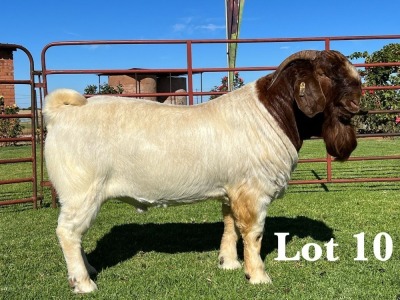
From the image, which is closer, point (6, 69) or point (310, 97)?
point (310, 97)

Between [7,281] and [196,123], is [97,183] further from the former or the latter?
[7,281]

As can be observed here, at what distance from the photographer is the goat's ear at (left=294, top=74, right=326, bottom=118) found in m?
3.11

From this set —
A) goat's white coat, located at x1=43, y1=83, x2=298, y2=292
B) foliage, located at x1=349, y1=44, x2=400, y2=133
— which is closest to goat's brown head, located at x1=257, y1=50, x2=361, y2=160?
goat's white coat, located at x1=43, y1=83, x2=298, y2=292

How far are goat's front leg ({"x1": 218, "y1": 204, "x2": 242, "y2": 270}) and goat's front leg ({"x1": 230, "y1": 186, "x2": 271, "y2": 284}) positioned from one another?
1.26 ft

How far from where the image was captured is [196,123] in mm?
3256

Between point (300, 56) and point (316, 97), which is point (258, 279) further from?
point (300, 56)

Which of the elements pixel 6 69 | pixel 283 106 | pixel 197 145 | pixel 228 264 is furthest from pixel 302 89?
pixel 6 69

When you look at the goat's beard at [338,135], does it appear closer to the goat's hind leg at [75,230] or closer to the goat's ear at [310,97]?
the goat's ear at [310,97]

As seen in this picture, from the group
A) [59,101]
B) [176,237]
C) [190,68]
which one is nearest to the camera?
[59,101]

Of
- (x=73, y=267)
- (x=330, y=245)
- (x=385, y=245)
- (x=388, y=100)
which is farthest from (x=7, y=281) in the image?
(x=388, y=100)

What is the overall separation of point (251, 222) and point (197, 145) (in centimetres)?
67

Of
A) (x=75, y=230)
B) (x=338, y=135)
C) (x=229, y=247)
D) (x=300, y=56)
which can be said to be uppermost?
(x=300, y=56)

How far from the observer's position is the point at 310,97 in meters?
3.11

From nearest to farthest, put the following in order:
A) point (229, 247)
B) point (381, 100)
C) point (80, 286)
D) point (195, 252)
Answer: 1. point (80, 286)
2. point (229, 247)
3. point (195, 252)
4. point (381, 100)
